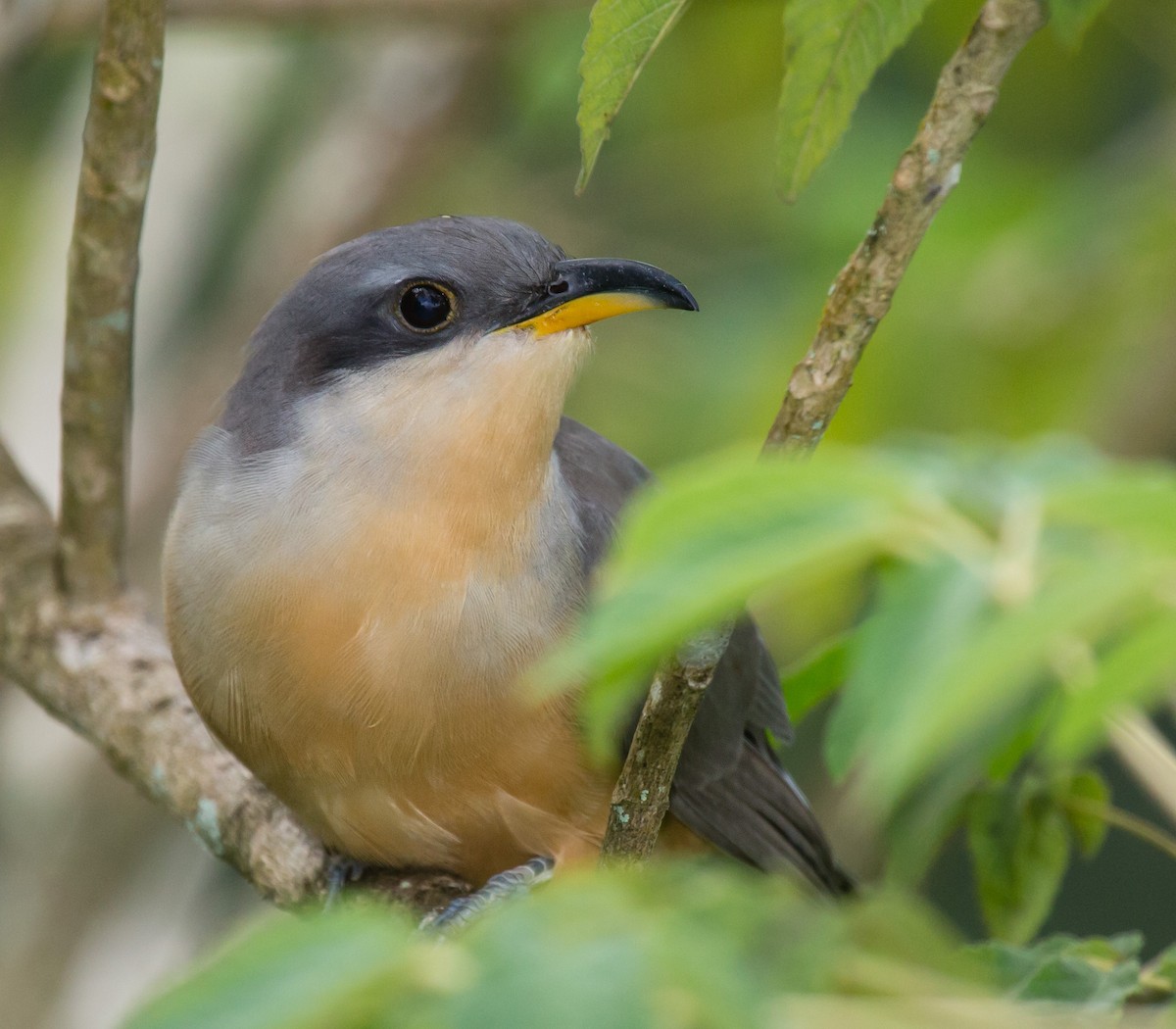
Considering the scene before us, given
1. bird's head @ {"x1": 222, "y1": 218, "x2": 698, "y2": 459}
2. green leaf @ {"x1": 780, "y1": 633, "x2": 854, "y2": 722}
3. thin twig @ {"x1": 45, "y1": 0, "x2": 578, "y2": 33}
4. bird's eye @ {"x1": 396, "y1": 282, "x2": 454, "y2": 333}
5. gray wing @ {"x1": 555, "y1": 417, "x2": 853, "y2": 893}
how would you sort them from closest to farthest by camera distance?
green leaf @ {"x1": 780, "y1": 633, "x2": 854, "y2": 722} < bird's head @ {"x1": 222, "y1": 218, "x2": 698, "y2": 459} < bird's eye @ {"x1": 396, "y1": 282, "x2": 454, "y2": 333} < gray wing @ {"x1": 555, "y1": 417, "x2": 853, "y2": 893} < thin twig @ {"x1": 45, "y1": 0, "x2": 578, "y2": 33}

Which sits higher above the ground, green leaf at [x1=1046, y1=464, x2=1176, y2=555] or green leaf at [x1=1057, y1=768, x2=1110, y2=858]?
green leaf at [x1=1046, y1=464, x2=1176, y2=555]

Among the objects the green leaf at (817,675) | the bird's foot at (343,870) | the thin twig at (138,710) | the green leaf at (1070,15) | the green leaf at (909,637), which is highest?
the green leaf at (1070,15)

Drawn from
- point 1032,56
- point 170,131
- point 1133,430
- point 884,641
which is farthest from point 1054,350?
point 884,641

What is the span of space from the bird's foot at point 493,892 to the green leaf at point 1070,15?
174 centimetres

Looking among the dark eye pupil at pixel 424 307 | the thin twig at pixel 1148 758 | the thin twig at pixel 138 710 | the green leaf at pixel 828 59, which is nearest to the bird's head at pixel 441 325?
the dark eye pupil at pixel 424 307

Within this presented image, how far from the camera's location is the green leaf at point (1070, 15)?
207cm

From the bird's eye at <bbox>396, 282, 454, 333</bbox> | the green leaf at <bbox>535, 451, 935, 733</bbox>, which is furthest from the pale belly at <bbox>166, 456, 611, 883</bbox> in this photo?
the green leaf at <bbox>535, 451, 935, 733</bbox>

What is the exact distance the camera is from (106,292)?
134 inches

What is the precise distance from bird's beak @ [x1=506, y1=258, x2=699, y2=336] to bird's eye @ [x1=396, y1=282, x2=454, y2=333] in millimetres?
143

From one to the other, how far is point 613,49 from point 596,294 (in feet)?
4.40

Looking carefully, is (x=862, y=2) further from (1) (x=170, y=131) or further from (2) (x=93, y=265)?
(1) (x=170, y=131)

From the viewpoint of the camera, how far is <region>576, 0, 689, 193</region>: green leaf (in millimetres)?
1978

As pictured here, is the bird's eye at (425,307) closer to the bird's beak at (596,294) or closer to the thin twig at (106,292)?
the bird's beak at (596,294)

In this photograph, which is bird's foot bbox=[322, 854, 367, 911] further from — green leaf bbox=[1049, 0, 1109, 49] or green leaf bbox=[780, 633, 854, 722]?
green leaf bbox=[1049, 0, 1109, 49]
